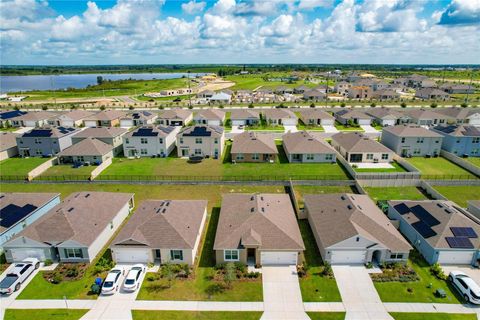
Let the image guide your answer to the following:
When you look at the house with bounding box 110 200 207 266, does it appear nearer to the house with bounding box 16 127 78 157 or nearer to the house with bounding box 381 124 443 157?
the house with bounding box 16 127 78 157

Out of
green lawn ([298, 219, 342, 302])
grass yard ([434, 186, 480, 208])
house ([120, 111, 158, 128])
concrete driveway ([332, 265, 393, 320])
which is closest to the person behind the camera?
concrete driveway ([332, 265, 393, 320])

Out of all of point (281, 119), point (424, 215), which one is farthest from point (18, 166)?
point (424, 215)

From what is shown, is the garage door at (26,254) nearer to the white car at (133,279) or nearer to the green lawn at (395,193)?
the white car at (133,279)

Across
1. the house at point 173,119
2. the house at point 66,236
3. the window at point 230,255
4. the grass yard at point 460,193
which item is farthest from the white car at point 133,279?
the house at point 173,119

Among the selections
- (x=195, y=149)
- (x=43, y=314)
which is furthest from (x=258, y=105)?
(x=43, y=314)

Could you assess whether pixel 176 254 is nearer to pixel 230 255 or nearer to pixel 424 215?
pixel 230 255

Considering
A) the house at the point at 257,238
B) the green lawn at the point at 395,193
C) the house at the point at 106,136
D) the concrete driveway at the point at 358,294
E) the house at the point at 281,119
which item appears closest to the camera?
the concrete driveway at the point at 358,294

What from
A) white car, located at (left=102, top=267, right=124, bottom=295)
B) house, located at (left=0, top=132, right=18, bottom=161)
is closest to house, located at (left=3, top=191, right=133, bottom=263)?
white car, located at (left=102, top=267, right=124, bottom=295)
